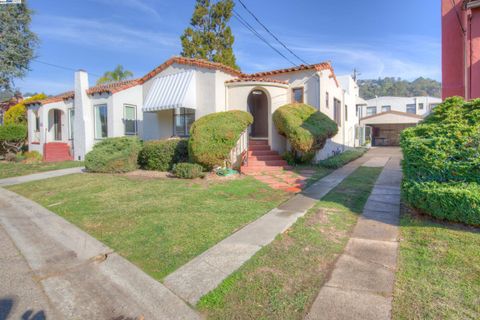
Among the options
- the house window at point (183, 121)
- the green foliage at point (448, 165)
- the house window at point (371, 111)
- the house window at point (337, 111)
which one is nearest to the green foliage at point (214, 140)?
the house window at point (183, 121)

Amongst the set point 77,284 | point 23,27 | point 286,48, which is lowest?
point 77,284

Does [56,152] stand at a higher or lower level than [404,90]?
lower

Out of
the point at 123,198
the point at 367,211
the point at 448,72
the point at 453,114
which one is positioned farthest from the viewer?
the point at 448,72

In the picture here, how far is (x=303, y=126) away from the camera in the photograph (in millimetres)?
12453

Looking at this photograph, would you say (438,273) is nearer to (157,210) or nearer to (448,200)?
(448,200)

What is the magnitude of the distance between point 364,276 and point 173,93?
13413 millimetres

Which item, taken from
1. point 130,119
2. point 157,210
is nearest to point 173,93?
point 130,119

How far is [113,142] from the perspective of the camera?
13523mm

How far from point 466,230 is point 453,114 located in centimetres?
261

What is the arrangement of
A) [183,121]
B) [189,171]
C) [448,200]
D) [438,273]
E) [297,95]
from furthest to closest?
1. [183,121]
2. [297,95]
3. [189,171]
4. [448,200]
5. [438,273]

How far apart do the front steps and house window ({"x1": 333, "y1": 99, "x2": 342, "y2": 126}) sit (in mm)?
19640

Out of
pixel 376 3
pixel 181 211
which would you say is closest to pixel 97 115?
pixel 181 211

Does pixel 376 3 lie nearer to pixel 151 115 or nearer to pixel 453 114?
pixel 453 114

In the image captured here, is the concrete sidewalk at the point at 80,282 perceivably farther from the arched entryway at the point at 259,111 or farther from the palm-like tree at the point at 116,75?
the palm-like tree at the point at 116,75
